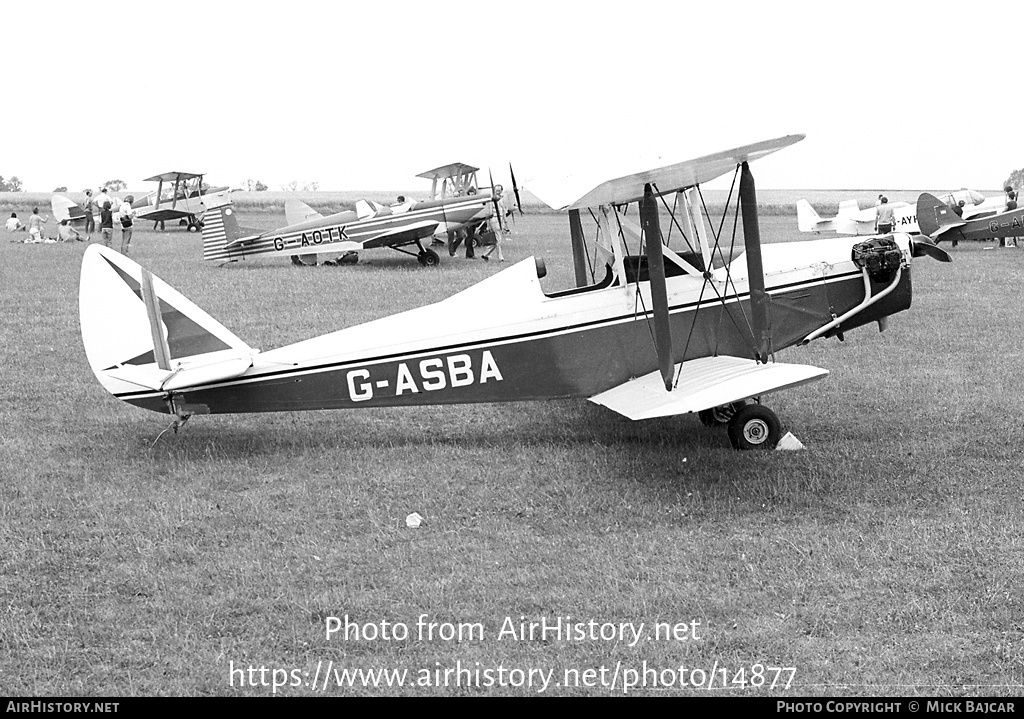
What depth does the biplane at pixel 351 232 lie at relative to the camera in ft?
67.2

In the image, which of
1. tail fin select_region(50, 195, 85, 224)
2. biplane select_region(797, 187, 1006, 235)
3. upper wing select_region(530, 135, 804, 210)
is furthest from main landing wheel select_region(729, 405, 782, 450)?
tail fin select_region(50, 195, 85, 224)

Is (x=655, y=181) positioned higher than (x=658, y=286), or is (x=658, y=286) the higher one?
(x=655, y=181)

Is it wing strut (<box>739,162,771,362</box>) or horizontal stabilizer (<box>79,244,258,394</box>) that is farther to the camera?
horizontal stabilizer (<box>79,244,258,394</box>)

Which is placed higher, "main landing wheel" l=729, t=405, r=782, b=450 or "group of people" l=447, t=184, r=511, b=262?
"group of people" l=447, t=184, r=511, b=262

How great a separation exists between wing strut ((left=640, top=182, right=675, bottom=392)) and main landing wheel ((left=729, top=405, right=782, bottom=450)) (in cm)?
63

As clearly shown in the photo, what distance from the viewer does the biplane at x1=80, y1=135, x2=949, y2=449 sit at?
22.0 feet

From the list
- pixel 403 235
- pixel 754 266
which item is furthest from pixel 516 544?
pixel 403 235

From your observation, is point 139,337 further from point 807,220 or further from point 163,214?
point 163,214

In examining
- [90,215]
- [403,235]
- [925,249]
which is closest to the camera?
[925,249]

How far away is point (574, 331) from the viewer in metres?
7.14

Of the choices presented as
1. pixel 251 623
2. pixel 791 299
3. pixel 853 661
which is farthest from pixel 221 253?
pixel 853 661

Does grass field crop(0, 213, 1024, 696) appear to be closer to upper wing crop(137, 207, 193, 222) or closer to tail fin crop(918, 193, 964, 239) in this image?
tail fin crop(918, 193, 964, 239)

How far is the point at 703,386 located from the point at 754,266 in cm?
100

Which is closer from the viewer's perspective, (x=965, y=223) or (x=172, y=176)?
(x=965, y=223)
